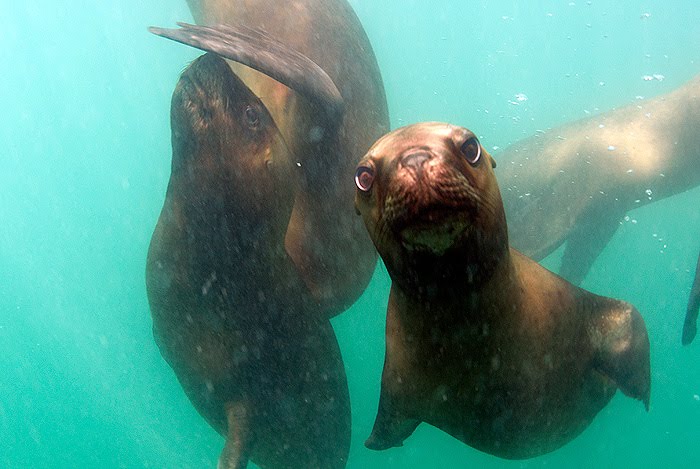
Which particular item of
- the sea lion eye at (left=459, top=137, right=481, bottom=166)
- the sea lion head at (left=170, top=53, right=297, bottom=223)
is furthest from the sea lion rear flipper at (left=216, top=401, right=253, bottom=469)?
the sea lion eye at (left=459, top=137, right=481, bottom=166)

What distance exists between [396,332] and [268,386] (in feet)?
5.05

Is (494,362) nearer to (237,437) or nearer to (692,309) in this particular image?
(692,309)

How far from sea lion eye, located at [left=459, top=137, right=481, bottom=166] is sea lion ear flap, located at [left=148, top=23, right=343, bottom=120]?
4.49 ft

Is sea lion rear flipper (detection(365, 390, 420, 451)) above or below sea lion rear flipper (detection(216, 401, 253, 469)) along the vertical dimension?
above

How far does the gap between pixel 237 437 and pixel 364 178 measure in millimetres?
2363

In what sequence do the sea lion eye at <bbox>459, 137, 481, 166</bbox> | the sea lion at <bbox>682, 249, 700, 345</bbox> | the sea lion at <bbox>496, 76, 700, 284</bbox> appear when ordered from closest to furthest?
the sea lion eye at <bbox>459, 137, 481, 166</bbox>
the sea lion at <bbox>682, 249, 700, 345</bbox>
the sea lion at <bbox>496, 76, 700, 284</bbox>

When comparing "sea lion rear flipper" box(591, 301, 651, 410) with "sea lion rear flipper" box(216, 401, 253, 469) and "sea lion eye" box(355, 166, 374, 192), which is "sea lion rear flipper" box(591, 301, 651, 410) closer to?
"sea lion eye" box(355, 166, 374, 192)

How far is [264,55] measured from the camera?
9.82 feet

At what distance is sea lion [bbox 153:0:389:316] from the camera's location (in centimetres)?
366

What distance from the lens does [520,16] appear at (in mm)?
58062

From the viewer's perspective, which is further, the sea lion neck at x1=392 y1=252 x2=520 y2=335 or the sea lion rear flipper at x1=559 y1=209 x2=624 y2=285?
the sea lion rear flipper at x1=559 y1=209 x2=624 y2=285

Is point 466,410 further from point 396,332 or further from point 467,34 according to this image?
point 467,34

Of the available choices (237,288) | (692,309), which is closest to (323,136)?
(237,288)

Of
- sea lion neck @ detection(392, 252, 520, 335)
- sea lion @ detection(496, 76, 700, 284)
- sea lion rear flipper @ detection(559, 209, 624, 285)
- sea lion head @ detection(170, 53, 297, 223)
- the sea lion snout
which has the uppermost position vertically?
the sea lion snout
